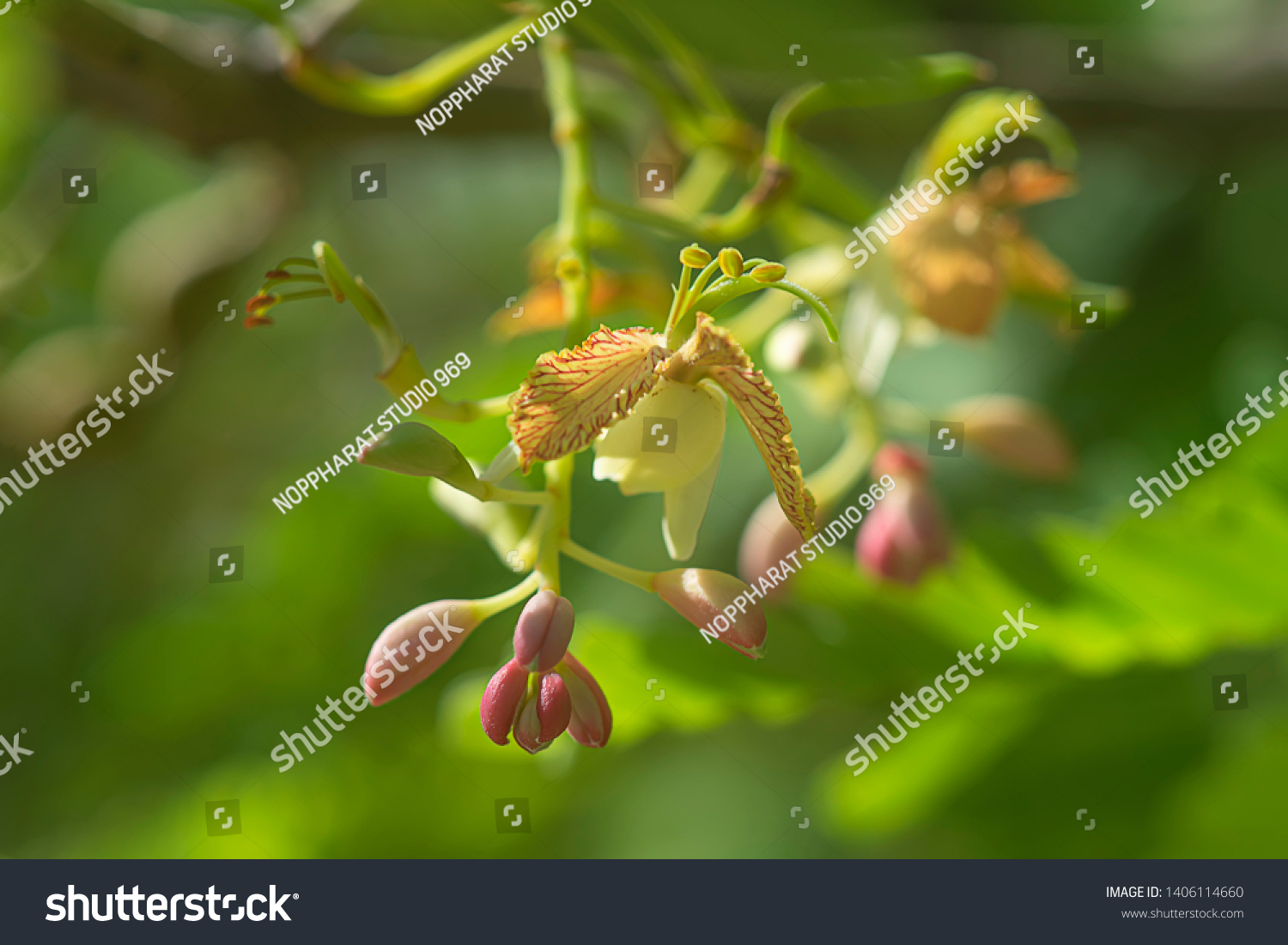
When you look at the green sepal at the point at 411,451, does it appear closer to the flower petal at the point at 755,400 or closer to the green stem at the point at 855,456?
the flower petal at the point at 755,400

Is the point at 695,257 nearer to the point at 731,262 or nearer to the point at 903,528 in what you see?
the point at 731,262

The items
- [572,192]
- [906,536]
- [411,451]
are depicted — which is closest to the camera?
[411,451]

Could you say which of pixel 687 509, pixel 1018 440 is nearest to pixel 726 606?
pixel 687 509

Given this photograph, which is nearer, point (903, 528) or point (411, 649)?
point (411, 649)

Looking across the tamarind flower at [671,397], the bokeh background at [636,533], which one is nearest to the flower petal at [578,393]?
the tamarind flower at [671,397]

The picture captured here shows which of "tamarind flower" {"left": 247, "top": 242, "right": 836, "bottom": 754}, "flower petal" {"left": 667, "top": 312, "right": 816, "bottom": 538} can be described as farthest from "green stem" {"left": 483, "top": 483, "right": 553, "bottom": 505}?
"flower petal" {"left": 667, "top": 312, "right": 816, "bottom": 538}

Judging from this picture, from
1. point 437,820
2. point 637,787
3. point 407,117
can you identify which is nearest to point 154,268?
point 407,117

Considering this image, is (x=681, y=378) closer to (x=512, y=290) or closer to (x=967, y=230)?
(x=967, y=230)
